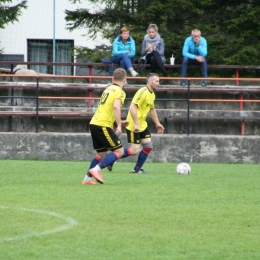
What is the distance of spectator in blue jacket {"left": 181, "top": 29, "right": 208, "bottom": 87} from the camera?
18.9 metres

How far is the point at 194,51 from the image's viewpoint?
1923 centimetres

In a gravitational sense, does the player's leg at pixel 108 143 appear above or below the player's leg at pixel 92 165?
above

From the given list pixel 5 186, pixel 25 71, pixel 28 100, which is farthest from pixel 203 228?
pixel 25 71

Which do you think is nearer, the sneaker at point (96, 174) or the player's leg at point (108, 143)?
the sneaker at point (96, 174)

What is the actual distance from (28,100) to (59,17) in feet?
35.9

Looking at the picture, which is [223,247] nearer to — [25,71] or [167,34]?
[167,34]

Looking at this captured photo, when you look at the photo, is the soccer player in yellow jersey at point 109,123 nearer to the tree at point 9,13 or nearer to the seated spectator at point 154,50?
the seated spectator at point 154,50

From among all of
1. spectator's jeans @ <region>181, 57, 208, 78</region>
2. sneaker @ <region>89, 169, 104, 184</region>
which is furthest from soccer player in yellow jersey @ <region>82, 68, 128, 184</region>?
spectator's jeans @ <region>181, 57, 208, 78</region>

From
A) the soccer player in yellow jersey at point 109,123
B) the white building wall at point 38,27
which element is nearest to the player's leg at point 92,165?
the soccer player in yellow jersey at point 109,123

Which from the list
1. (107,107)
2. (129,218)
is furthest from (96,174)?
(129,218)

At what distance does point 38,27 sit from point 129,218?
24169 millimetres

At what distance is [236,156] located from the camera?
57.8ft

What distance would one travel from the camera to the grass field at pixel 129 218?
19.1 ft

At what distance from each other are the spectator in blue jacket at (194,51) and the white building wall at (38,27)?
10863 millimetres
